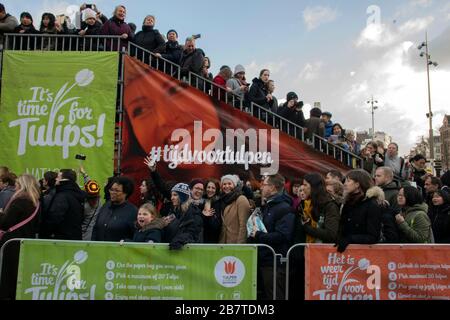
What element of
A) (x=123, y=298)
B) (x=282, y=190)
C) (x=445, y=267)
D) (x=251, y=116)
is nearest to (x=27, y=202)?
(x=123, y=298)

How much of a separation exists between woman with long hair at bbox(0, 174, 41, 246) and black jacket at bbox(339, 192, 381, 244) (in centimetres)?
355

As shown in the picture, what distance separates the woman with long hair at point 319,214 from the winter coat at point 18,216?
3193 millimetres

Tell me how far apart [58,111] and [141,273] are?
637 cm

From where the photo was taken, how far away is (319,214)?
5.58 m

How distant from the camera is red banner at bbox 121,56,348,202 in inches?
415

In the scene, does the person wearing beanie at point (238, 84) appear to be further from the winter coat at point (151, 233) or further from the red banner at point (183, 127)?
the winter coat at point (151, 233)

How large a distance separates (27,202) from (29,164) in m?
5.14

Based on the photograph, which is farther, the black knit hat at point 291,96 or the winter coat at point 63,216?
the black knit hat at point 291,96

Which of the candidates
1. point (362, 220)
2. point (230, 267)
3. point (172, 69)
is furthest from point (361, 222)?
point (172, 69)

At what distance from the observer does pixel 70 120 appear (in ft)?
35.0

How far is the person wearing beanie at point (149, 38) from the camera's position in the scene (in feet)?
36.3

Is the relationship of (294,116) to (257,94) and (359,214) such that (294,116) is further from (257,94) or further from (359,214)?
A: (359,214)

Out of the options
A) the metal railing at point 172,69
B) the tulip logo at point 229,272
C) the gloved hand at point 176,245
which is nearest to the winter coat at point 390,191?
the tulip logo at point 229,272
